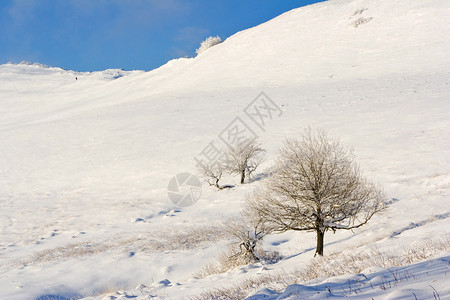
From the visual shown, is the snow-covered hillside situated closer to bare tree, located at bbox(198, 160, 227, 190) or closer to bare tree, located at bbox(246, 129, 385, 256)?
bare tree, located at bbox(198, 160, 227, 190)

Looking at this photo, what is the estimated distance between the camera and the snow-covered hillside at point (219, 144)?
13.6m

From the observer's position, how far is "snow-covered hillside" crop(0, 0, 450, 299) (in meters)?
13.6

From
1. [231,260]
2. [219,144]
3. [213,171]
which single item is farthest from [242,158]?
[231,260]

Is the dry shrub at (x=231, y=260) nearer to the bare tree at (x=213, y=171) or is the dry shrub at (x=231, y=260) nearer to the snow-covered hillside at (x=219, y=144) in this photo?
the snow-covered hillside at (x=219, y=144)

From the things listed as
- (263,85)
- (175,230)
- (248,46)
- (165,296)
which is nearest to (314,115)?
(263,85)

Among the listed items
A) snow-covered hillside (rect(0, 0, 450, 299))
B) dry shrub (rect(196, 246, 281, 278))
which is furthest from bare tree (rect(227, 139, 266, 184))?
dry shrub (rect(196, 246, 281, 278))

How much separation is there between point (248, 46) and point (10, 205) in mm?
57243

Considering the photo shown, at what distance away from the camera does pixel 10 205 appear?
2681 cm

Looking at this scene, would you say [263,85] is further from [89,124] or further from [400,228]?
[400,228]

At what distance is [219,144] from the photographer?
33.3m

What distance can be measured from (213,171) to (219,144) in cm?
596

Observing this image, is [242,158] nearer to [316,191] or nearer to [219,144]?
[219,144]

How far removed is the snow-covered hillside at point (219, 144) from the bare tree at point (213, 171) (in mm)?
1437

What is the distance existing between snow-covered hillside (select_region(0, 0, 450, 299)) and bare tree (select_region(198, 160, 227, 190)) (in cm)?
144
